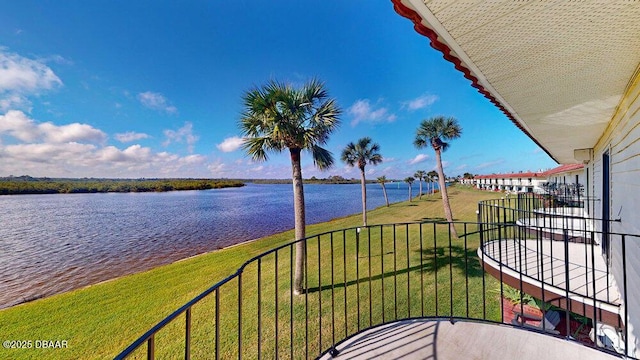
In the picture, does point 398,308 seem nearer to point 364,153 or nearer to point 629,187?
point 629,187

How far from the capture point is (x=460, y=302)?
6066mm

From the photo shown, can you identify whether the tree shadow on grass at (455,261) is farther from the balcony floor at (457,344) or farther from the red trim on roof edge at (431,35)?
the red trim on roof edge at (431,35)

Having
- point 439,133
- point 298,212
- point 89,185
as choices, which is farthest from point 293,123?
point 89,185

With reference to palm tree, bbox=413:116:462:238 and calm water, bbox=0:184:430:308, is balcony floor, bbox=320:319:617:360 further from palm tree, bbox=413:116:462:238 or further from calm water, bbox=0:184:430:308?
calm water, bbox=0:184:430:308

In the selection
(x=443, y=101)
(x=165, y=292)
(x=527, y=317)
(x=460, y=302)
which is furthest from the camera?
(x=443, y=101)

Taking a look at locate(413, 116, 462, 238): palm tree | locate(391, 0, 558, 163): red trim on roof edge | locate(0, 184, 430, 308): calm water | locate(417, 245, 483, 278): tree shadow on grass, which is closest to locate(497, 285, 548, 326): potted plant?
locate(417, 245, 483, 278): tree shadow on grass

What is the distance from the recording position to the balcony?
78.7 inches

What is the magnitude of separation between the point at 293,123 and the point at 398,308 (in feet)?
18.5

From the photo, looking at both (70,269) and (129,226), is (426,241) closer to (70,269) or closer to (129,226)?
(70,269)

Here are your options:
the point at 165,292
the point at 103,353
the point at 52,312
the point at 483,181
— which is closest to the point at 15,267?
the point at 52,312

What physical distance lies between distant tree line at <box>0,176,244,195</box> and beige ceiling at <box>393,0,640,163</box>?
55.7 metres

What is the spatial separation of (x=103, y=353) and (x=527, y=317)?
8.80m

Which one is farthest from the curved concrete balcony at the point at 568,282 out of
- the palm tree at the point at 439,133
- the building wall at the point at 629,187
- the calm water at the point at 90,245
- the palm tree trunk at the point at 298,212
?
the calm water at the point at 90,245

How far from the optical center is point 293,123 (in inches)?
292
